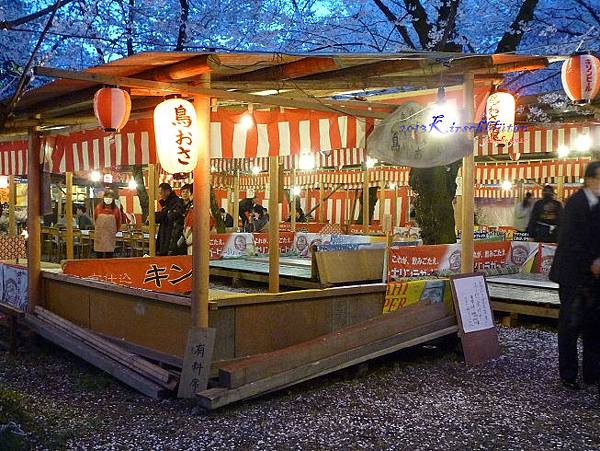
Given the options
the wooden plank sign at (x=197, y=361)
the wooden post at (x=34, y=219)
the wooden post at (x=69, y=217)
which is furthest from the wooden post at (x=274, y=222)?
the wooden post at (x=69, y=217)

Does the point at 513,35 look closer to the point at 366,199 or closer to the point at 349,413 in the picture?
the point at 366,199

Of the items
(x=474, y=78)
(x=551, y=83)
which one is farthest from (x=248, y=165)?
(x=474, y=78)

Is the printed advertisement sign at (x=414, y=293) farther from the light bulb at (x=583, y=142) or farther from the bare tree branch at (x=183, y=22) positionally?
the bare tree branch at (x=183, y=22)

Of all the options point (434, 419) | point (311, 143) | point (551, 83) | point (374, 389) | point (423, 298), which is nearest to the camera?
point (434, 419)

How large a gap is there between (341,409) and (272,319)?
1.45m

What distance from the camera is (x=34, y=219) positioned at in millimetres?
9445

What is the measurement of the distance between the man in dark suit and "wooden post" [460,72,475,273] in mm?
1711

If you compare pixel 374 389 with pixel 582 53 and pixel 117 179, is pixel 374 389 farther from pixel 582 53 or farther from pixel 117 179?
pixel 117 179

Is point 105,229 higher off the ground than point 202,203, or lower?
lower

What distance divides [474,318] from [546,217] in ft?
22.9

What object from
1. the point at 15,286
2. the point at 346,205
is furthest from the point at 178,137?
the point at 346,205

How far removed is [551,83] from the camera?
1934 centimetres

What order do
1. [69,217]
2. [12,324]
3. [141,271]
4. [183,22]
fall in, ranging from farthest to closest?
[183,22] → [69,217] → [141,271] → [12,324]

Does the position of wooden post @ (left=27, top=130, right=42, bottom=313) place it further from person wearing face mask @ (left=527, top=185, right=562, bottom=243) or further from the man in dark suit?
person wearing face mask @ (left=527, top=185, right=562, bottom=243)
